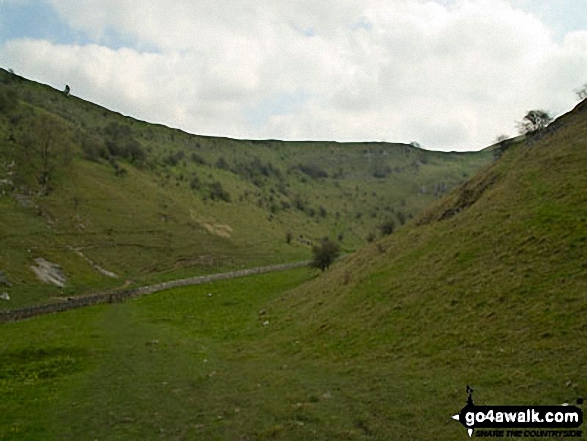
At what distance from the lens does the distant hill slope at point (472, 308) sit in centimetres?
1656

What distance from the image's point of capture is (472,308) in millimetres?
24531

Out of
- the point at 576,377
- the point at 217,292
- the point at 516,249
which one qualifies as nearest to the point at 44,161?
the point at 217,292

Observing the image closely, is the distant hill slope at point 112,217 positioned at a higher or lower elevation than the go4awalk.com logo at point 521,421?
higher

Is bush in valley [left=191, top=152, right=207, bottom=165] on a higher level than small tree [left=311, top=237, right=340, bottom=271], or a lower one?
higher

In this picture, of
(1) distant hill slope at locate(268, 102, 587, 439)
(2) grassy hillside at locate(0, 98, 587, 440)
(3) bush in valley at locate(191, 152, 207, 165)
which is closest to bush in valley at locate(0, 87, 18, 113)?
(3) bush in valley at locate(191, 152, 207, 165)

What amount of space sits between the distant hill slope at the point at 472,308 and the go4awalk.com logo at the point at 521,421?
0.49 m

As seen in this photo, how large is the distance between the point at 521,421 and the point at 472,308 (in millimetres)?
11045

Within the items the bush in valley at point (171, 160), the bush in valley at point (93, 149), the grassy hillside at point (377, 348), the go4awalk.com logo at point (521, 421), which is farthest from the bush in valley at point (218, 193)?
the go4awalk.com logo at point (521, 421)

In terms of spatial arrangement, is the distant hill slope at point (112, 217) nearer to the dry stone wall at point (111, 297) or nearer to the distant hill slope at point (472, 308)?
the dry stone wall at point (111, 297)

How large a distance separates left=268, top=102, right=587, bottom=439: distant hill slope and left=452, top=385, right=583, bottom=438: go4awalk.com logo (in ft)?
1.62

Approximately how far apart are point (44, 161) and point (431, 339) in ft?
321

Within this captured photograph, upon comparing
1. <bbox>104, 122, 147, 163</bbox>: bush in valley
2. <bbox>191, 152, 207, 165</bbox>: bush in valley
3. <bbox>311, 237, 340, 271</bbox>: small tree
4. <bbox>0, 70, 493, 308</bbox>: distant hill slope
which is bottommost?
<bbox>311, 237, 340, 271</bbox>: small tree

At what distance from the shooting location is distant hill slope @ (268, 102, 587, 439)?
16.6m

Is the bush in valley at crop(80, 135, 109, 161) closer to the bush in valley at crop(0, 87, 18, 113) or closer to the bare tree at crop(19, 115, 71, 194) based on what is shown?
the bare tree at crop(19, 115, 71, 194)
